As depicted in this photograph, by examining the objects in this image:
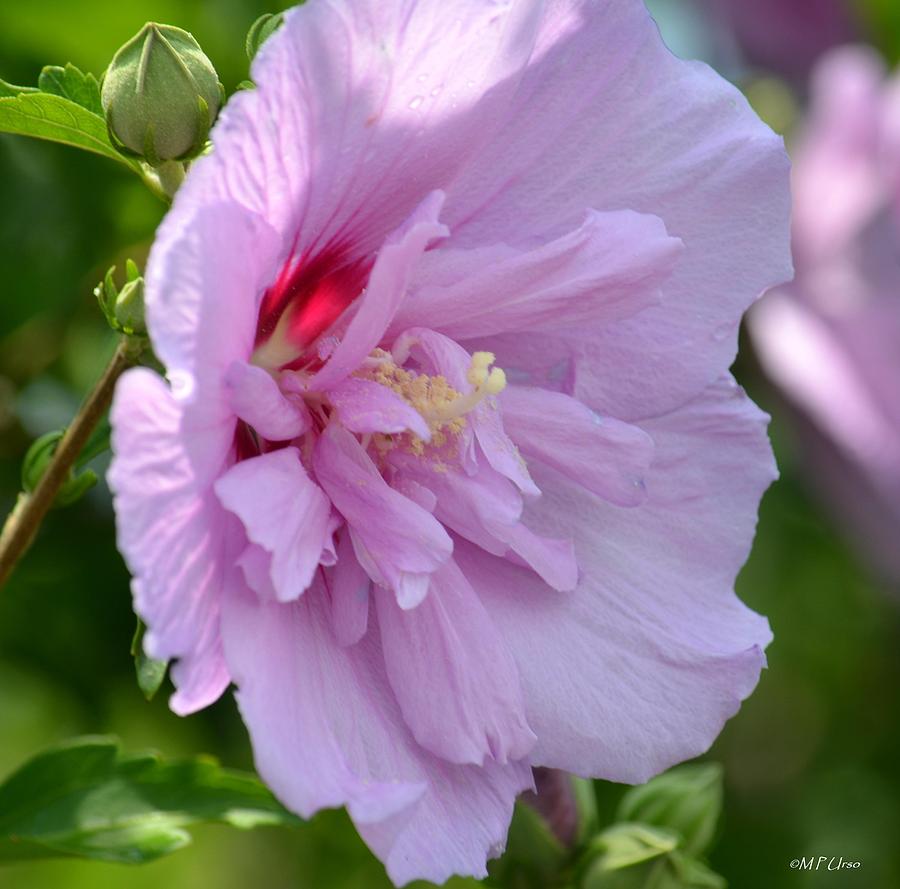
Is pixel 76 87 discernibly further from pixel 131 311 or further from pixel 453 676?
pixel 453 676

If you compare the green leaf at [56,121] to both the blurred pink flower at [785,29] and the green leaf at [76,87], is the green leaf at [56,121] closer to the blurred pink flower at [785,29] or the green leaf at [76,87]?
the green leaf at [76,87]

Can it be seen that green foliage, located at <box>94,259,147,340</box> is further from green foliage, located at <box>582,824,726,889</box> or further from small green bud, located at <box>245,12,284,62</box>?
green foliage, located at <box>582,824,726,889</box>

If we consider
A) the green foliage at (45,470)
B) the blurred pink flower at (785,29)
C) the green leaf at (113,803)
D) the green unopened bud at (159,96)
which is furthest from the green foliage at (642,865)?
the blurred pink flower at (785,29)

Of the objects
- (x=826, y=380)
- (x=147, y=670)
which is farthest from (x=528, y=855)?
(x=826, y=380)

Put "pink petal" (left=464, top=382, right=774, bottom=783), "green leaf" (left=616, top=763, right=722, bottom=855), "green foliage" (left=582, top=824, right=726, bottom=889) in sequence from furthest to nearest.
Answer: "green leaf" (left=616, top=763, right=722, bottom=855) → "green foliage" (left=582, top=824, right=726, bottom=889) → "pink petal" (left=464, top=382, right=774, bottom=783)

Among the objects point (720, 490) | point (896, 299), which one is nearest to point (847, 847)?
point (896, 299)

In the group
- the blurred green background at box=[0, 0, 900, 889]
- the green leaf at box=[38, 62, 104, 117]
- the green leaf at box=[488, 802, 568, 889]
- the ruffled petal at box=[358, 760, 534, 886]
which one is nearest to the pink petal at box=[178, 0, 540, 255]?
the green leaf at box=[38, 62, 104, 117]
